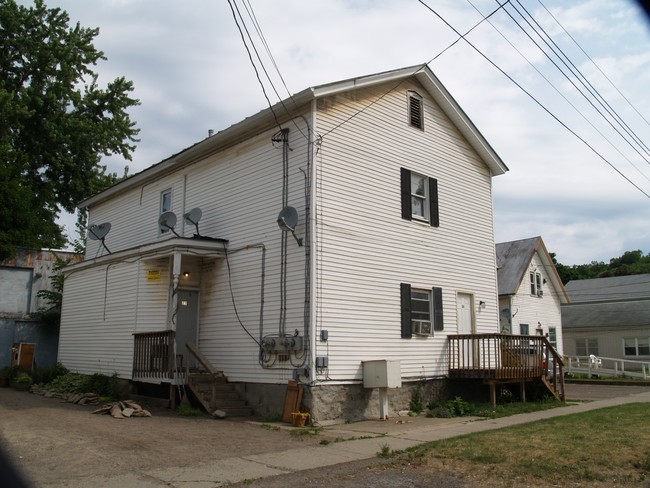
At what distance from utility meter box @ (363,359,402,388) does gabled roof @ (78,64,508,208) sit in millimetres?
6057

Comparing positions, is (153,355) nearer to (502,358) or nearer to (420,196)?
(420,196)

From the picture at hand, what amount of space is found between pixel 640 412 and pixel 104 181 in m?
29.9

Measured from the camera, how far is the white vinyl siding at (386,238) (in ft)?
45.4

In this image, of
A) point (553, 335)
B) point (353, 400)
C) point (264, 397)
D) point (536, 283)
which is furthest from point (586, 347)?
point (264, 397)

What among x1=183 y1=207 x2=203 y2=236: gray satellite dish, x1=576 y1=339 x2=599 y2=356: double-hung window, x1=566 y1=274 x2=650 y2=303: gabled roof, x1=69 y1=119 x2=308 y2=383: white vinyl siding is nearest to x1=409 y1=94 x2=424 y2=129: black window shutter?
x1=69 y1=119 x2=308 y2=383: white vinyl siding

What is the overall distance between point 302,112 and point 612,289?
37.3m

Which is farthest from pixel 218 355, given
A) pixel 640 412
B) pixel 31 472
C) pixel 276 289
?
pixel 640 412

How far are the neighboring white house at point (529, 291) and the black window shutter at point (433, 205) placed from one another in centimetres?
1456

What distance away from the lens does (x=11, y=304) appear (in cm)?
2498

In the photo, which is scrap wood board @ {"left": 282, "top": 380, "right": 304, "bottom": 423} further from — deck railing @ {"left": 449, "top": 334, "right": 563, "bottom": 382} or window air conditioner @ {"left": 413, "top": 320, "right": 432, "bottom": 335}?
deck railing @ {"left": 449, "top": 334, "right": 563, "bottom": 382}

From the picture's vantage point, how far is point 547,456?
863 cm

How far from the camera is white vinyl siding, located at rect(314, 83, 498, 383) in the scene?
45.4 feet

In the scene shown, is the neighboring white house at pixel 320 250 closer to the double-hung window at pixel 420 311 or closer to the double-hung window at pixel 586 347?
the double-hung window at pixel 420 311

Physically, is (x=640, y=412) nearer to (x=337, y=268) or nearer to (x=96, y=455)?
(x=337, y=268)
